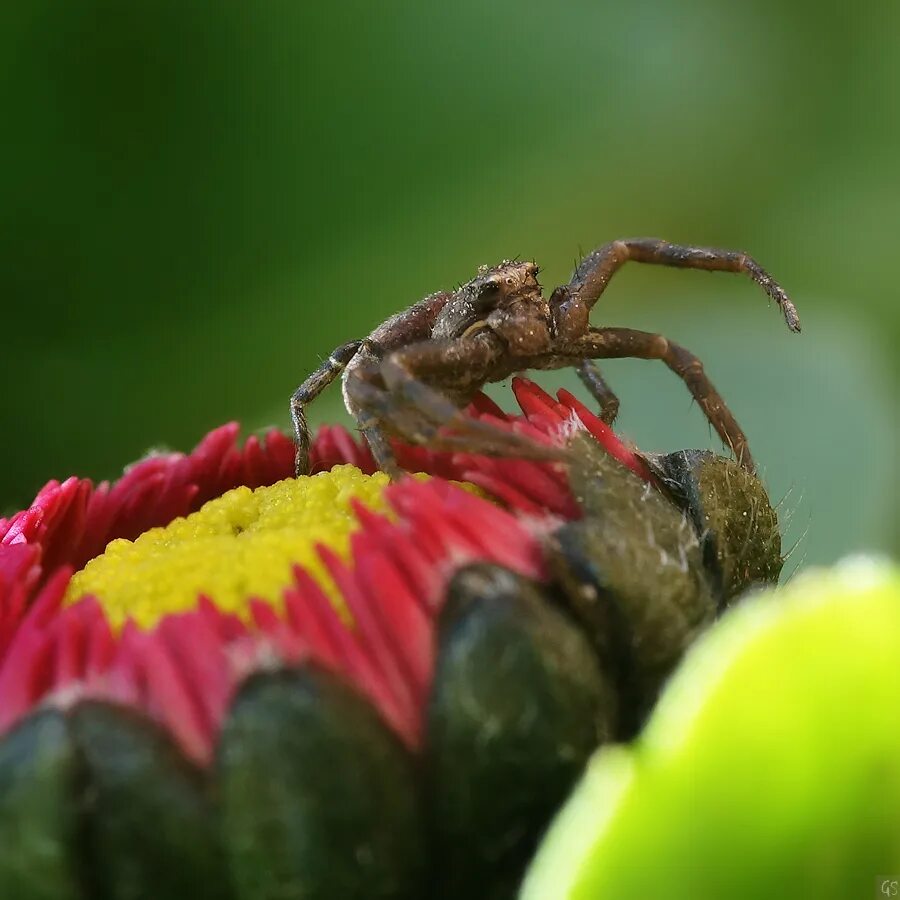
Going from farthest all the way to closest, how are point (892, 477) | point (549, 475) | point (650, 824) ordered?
point (892, 477) → point (549, 475) → point (650, 824)

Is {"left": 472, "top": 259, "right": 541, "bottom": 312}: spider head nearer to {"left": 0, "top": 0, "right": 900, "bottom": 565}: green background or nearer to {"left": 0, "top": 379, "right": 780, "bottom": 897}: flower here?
{"left": 0, "top": 379, "right": 780, "bottom": 897}: flower

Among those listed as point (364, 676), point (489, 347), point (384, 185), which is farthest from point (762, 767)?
point (384, 185)

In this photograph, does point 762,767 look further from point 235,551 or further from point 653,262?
point 653,262

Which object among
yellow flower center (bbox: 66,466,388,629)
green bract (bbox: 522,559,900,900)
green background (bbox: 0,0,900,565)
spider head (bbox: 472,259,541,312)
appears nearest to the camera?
green bract (bbox: 522,559,900,900)

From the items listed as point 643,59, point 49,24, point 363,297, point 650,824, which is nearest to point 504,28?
point 643,59

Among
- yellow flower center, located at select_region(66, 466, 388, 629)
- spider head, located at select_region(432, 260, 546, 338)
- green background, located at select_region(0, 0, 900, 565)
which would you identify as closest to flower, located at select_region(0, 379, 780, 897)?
yellow flower center, located at select_region(66, 466, 388, 629)

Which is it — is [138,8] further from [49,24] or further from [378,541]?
[378,541]
